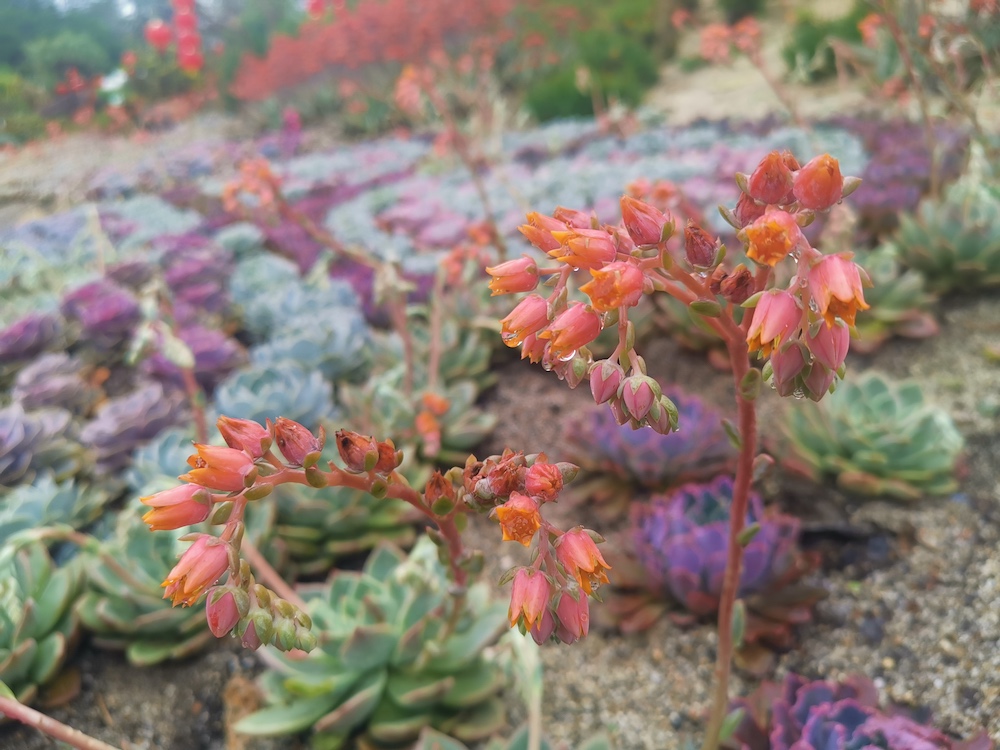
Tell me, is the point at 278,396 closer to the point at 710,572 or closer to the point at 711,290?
the point at 710,572

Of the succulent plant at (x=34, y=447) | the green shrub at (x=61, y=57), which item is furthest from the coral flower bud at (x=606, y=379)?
the green shrub at (x=61, y=57)

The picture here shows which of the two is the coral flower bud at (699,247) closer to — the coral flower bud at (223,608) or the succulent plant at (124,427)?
the coral flower bud at (223,608)

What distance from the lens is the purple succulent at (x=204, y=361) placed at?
239 cm

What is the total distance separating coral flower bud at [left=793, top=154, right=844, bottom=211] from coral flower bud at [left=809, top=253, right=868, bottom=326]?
0.16 ft

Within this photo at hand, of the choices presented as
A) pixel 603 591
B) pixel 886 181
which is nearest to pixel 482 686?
pixel 603 591

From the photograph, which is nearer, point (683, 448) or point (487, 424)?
point (683, 448)

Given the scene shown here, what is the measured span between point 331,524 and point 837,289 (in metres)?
1.44

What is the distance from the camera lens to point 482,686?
4.37 feet

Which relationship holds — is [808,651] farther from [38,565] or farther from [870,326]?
[38,565]

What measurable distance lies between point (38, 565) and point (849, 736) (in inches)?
66.6

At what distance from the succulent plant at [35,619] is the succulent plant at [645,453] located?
1.28 meters

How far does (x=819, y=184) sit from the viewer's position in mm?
588

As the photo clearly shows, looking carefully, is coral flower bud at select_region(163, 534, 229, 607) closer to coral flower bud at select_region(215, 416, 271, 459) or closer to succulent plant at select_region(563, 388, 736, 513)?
coral flower bud at select_region(215, 416, 271, 459)

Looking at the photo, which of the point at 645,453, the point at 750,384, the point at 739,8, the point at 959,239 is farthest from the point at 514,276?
the point at 739,8
